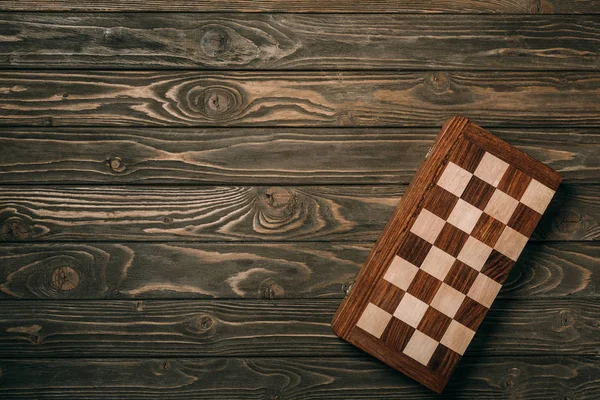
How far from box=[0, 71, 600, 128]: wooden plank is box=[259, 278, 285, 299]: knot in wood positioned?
0.45m

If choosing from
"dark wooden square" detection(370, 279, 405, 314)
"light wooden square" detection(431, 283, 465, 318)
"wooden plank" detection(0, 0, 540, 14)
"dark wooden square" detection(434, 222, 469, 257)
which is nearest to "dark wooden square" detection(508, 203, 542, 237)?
"dark wooden square" detection(434, 222, 469, 257)

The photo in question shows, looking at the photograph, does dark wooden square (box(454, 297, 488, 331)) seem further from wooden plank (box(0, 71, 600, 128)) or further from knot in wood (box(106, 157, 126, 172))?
knot in wood (box(106, 157, 126, 172))

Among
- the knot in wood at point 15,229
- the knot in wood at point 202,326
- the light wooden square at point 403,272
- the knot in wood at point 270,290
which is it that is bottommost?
the knot in wood at point 15,229

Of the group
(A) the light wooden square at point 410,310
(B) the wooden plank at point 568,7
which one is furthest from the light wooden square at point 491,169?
(B) the wooden plank at point 568,7

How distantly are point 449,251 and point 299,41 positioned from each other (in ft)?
2.35

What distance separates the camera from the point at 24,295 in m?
1.40

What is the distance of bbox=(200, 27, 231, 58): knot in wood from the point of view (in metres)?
1.42

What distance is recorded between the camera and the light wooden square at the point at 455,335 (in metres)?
1.32

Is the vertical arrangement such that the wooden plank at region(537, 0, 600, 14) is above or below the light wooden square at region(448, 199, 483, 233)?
above

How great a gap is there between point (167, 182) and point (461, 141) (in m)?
0.81

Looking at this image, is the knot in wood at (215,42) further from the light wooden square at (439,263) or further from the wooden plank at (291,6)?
the light wooden square at (439,263)

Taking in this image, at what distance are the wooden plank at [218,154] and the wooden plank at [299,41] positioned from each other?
0.64 ft

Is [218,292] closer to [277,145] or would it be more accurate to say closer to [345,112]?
[277,145]

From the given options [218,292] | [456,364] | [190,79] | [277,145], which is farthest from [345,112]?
[456,364]
